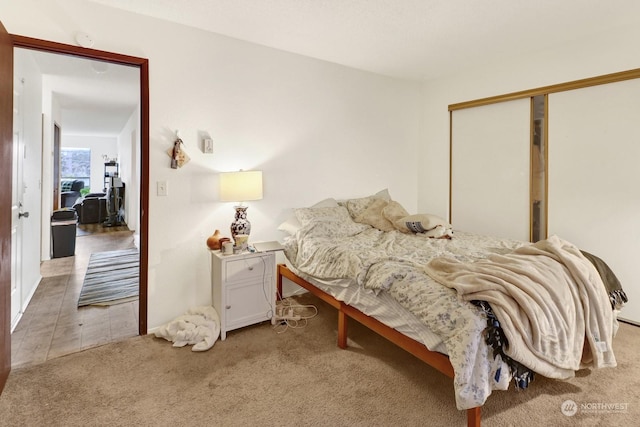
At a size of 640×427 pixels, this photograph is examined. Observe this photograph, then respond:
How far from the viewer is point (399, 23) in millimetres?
2703

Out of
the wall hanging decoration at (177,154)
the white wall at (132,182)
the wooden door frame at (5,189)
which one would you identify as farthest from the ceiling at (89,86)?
the wall hanging decoration at (177,154)

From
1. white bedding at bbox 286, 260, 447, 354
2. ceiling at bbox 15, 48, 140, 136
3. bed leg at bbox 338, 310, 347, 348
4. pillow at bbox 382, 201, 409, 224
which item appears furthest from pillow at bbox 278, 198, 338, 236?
ceiling at bbox 15, 48, 140, 136

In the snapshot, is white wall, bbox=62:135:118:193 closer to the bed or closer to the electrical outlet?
the electrical outlet

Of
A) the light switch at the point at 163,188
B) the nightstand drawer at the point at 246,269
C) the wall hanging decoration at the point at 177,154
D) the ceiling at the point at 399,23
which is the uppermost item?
the ceiling at the point at 399,23

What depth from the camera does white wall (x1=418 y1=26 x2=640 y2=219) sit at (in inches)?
111

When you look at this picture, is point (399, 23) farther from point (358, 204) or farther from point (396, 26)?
point (358, 204)

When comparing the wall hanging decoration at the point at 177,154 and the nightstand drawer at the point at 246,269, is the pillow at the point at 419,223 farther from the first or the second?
the wall hanging decoration at the point at 177,154

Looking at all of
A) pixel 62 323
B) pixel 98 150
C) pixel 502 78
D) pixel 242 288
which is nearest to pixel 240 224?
pixel 242 288

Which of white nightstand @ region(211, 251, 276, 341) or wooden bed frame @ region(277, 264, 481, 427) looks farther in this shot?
white nightstand @ region(211, 251, 276, 341)

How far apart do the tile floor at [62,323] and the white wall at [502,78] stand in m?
3.60

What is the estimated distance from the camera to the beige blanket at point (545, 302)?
1.57 m

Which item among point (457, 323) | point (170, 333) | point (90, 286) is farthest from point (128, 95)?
point (457, 323)

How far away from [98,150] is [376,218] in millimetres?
11121

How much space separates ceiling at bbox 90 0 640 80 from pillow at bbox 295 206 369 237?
60.9 inches
